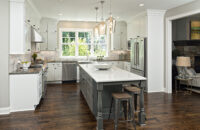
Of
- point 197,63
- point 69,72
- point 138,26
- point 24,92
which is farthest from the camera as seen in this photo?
point 69,72

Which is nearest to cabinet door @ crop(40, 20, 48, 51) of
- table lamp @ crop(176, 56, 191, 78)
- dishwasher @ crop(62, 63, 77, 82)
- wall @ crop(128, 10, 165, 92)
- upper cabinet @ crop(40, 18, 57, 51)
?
upper cabinet @ crop(40, 18, 57, 51)

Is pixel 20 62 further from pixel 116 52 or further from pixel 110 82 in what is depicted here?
pixel 116 52

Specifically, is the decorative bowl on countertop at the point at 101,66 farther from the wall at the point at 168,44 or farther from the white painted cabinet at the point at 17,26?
the wall at the point at 168,44

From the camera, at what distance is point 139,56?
19.5ft

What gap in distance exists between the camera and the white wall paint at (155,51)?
5.57 meters

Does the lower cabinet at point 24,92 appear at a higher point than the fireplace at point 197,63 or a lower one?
lower

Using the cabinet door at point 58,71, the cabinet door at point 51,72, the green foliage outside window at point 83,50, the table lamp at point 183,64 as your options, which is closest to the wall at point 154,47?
the table lamp at point 183,64

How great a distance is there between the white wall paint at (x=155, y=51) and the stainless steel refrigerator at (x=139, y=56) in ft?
0.55

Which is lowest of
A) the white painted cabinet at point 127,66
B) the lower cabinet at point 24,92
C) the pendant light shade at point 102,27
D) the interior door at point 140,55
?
the lower cabinet at point 24,92

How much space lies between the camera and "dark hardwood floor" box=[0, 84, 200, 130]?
303 centimetres

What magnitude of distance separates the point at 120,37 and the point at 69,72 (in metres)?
2.93

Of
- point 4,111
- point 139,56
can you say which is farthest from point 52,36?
point 4,111

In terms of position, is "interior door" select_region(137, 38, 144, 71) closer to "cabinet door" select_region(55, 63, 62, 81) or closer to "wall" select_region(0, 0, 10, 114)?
"cabinet door" select_region(55, 63, 62, 81)

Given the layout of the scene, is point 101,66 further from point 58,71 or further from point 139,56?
point 58,71
